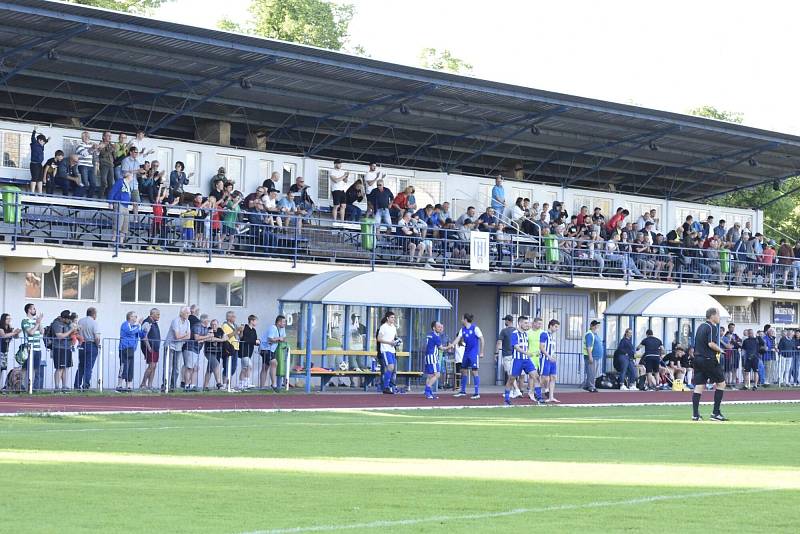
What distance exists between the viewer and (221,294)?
34438 millimetres

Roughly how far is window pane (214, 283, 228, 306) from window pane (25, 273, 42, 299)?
4910 mm

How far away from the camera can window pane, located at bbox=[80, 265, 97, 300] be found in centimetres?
3164

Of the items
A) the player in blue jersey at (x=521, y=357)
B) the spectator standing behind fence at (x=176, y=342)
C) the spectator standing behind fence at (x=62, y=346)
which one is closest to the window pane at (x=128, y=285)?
the spectator standing behind fence at (x=176, y=342)

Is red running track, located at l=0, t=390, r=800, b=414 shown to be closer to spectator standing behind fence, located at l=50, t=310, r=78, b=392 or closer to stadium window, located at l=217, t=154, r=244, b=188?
spectator standing behind fence, located at l=50, t=310, r=78, b=392

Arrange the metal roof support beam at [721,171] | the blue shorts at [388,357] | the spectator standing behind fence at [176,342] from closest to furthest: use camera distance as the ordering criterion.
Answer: the spectator standing behind fence at [176,342], the blue shorts at [388,357], the metal roof support beam at [721,171]

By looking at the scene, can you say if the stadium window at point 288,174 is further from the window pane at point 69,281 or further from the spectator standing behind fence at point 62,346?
the spectator standing behind fence at point 62,346

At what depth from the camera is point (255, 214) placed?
33.3 meters

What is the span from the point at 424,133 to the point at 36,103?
12.5m

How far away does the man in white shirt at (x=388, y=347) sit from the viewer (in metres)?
30.6

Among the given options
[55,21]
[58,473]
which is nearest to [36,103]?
[55,21]

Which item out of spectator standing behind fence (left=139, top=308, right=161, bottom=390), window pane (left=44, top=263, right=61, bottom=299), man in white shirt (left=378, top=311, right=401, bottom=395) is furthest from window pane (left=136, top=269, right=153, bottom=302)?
man in white shirt (left=378, top=311, right=401, bottom=395)

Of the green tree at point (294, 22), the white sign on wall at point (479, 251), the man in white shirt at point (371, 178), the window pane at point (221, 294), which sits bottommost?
the window pane at point (221, 294)

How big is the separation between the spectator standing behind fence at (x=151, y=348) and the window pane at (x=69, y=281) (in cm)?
290

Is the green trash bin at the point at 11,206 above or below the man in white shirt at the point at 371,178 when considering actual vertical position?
below
